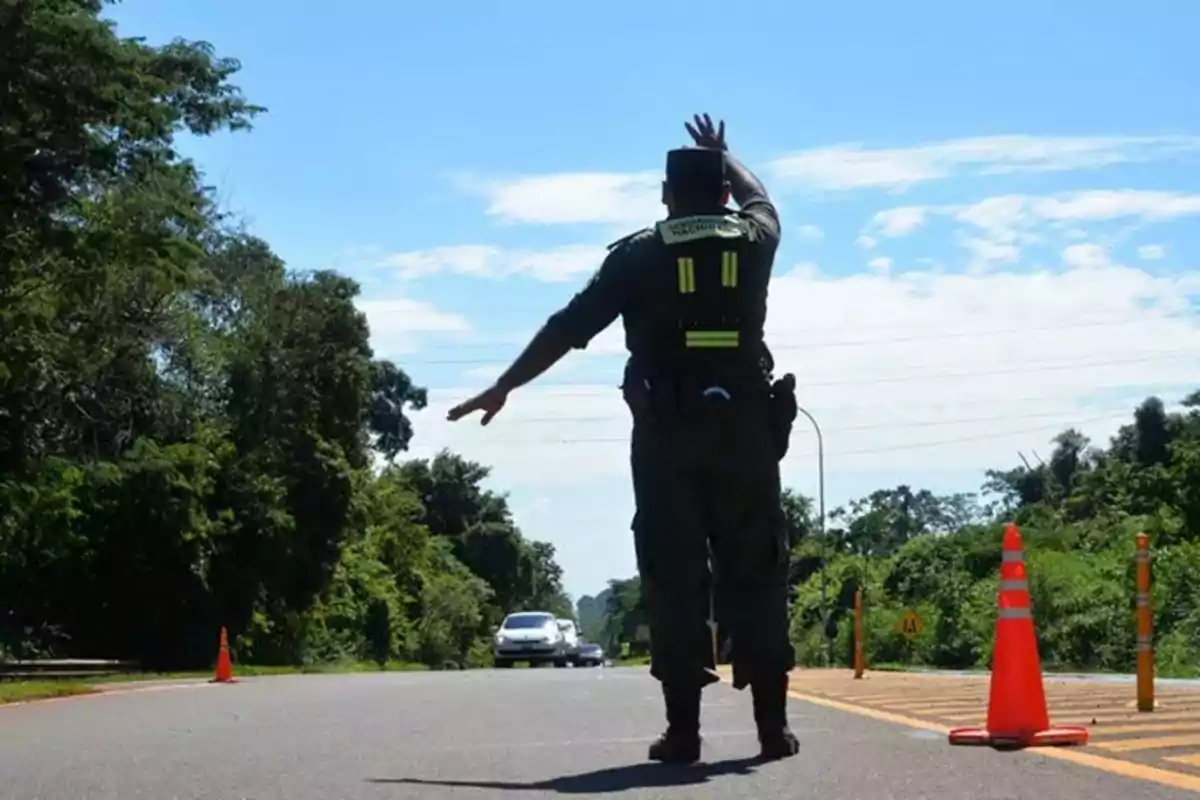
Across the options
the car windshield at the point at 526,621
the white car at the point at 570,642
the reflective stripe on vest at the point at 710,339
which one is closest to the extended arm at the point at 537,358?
the reflective stripe on vest at the point at 710,339

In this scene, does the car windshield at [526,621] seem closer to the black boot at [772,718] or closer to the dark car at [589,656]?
the dark car at [589,656]

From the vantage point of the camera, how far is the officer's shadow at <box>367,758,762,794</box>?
536 cm

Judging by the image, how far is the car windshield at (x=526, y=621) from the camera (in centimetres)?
4516

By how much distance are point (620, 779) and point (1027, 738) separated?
1663 mm

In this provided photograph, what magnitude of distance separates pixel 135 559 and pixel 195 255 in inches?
657

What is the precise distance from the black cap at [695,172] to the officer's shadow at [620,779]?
1.94 m

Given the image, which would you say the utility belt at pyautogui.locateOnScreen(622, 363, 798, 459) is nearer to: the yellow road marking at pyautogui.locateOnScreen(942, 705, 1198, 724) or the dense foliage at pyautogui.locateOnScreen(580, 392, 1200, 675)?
the yellow road marking at pyautogui.locateOnScreen(942, 705, 1198, 724)

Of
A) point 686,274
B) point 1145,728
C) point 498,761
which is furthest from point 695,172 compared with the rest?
point 1145,728

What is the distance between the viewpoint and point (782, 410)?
6.02 meters

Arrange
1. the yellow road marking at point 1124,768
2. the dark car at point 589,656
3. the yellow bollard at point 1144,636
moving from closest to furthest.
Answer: the yellow road marking at point 1124,768
the yellow bollard at point 1144,636
the dark car at point 589,656

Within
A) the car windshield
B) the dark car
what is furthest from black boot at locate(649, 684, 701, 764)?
the dark car

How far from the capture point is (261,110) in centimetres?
3428

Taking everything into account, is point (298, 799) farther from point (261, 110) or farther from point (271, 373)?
point (271, 373)

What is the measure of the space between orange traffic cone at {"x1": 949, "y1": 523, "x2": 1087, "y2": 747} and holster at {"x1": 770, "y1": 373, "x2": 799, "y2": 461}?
1299 mm
